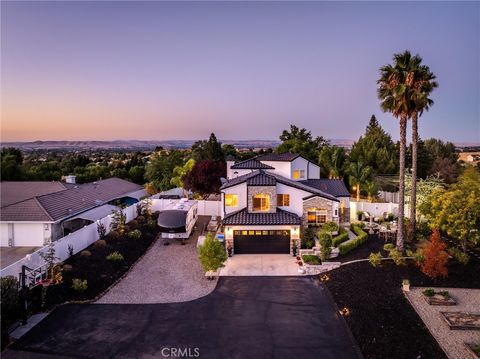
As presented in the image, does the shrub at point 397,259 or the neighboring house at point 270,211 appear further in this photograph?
the neighboring house at point 270,211

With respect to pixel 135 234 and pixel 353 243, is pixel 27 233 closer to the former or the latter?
pixel 135 234

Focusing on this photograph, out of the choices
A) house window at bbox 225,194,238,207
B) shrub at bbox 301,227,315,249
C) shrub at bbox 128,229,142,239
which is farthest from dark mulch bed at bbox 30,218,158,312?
shrub at bbox 301,227,315,249

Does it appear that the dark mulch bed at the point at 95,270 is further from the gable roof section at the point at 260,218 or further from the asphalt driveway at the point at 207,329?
the gable roof section at the point at 260,218

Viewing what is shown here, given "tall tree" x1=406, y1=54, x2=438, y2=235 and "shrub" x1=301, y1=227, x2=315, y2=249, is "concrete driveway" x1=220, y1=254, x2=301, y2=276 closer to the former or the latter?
"shrub" x1=301, y1=227, x2=315, y2=249

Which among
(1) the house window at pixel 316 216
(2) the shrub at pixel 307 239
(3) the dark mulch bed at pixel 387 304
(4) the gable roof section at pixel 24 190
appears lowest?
(3) the dark mulch bed at pixel 387 304

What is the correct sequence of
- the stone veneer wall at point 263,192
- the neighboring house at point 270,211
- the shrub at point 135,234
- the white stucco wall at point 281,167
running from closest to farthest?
the neighboring house at point 270,211
the stone veneer wall at point 263,192
the shrub at point 135,234
the white stucco wall at point 281,167

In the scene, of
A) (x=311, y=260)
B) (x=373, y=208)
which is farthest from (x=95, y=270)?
(x=373, y=208)

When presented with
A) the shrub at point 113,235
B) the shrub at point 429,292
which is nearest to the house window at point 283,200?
the shrub at point 429,292
